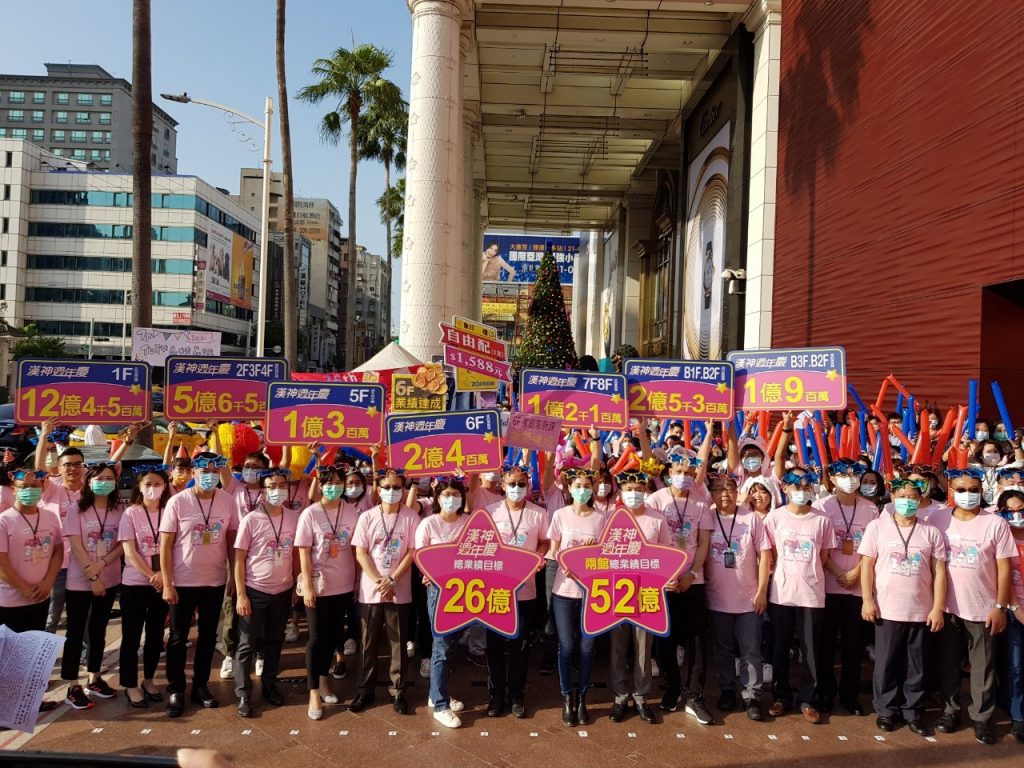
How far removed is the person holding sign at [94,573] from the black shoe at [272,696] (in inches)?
50.2

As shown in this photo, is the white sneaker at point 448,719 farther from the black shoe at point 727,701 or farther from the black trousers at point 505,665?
the black shoe at point 727,701

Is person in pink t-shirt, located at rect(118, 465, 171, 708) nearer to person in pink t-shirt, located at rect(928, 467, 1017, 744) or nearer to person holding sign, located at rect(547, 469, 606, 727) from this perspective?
person holding sign, located at rect(547, 469, 606, 727)

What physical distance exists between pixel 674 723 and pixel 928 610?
2.10 m

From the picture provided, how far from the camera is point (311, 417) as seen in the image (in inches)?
296

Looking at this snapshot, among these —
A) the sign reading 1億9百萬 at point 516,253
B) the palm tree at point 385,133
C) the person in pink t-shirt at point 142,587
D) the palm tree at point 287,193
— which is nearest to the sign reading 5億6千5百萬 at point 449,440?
the person in pink t-shirt at point 142,587

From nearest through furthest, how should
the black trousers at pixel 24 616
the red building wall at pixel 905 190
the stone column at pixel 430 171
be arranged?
the black trousers at pixel 24 616
the red building wall at pixel 905 190
the stone column at pixel 430 171

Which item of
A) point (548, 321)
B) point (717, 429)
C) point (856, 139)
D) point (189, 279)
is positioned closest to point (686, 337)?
point (548, 321)

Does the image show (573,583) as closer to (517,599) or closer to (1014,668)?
(517,599)

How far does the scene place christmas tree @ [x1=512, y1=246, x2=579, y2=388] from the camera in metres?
28.4

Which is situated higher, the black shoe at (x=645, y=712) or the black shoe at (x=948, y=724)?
the black shoe at (x=948, y=724)

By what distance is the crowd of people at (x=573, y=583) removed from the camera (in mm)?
6027

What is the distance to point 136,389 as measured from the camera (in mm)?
7965

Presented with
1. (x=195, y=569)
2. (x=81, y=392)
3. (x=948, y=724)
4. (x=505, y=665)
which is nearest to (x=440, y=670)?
(x=505, y=665)

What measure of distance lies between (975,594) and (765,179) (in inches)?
589
